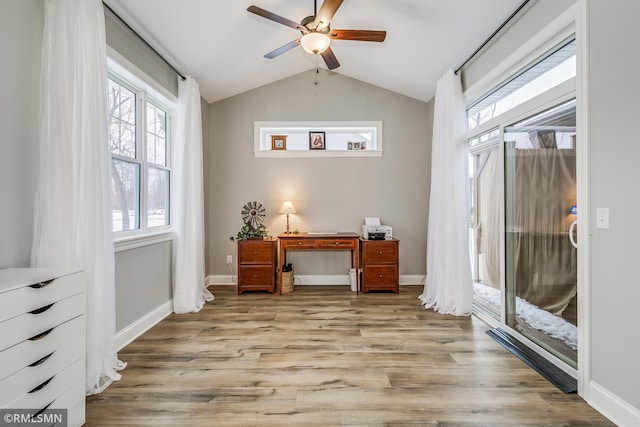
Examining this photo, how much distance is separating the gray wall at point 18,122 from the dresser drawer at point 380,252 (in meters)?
3.21

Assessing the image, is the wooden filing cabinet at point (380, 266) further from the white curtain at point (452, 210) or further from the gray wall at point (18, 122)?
the gray wall at point (18, 122)

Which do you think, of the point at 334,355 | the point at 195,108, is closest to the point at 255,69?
the point at 195,108

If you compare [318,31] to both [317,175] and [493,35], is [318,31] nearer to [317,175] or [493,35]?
[493,35]

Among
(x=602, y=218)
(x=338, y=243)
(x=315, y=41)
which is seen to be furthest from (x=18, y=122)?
(x=602, y=218)

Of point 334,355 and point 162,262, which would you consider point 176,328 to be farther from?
point 334,355

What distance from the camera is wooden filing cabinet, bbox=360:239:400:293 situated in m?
3.88

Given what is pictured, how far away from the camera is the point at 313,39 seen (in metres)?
2.32

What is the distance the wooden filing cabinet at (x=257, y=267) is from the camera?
389 cm

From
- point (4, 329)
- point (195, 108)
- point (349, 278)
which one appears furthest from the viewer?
point (349, 278)

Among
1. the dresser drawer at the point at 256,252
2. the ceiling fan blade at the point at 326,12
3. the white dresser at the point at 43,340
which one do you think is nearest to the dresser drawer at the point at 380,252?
the dresser drawer at the point at 256,252

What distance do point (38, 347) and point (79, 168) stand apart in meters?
1.06

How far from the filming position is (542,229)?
92.8 inches

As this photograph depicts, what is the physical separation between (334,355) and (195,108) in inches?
122

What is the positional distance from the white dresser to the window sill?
89cm
